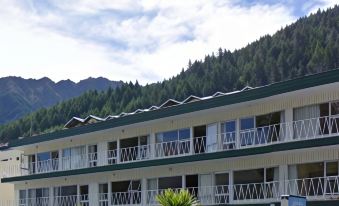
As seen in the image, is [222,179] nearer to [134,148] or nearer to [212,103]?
[212,103]

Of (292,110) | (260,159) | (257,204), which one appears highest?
(292,110)

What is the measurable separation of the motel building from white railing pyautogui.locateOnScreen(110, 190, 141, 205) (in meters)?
0.06

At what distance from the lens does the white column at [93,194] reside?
4100 centimetres

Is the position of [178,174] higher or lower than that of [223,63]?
lower

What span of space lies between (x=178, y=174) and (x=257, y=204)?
23.4ft

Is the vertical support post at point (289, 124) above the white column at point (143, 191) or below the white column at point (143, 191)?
above

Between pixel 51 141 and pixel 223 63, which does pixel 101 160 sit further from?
pixel 223 63

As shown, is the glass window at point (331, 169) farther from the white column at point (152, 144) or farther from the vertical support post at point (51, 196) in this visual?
the vertical support post at point (51, 196)

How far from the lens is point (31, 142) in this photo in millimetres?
45969

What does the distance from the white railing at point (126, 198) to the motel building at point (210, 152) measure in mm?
60

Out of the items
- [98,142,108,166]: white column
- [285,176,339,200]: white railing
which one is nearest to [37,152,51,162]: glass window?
[98,142,108,166]: white column

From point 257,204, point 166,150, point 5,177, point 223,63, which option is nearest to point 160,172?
point 166,150

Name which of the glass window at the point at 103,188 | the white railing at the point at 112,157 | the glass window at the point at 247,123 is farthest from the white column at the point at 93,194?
the glass window at the point at 247,123

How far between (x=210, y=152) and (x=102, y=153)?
10.8 meters
